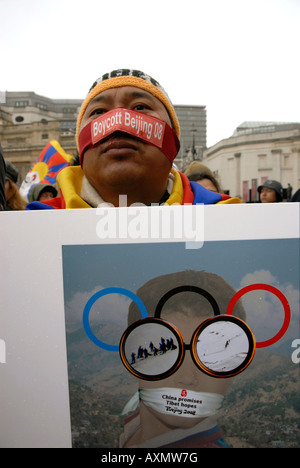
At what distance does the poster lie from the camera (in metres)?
0.91

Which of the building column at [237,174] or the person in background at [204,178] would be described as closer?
the person in background at [204,178]

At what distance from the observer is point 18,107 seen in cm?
3500

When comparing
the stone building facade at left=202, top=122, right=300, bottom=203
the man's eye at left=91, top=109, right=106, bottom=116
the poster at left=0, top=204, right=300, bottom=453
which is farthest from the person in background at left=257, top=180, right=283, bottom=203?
the stone building facade at left=202, top=122, right=300, bottom=203

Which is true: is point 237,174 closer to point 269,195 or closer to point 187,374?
point 269,195

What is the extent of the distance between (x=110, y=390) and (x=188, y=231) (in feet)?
1.42

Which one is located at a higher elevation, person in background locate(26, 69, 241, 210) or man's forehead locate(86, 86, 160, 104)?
man's forehead locate(86, 86, 160, 104)

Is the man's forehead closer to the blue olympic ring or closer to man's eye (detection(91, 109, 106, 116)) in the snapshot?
man's eye (detection(91, 109, 106, 116))

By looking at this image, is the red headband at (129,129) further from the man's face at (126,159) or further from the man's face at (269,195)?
the man's face at (269,195)

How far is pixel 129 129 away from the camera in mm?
1247

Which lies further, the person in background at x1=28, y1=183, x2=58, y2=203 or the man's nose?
the person in background at x1=28, y1=183, x2=58, y2=203

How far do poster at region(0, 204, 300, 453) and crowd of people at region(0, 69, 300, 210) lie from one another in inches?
14.4

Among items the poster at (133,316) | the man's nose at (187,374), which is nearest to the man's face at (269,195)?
the poster at (133,316)

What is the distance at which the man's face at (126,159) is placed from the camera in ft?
4.17

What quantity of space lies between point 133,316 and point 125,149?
0.60 metres
